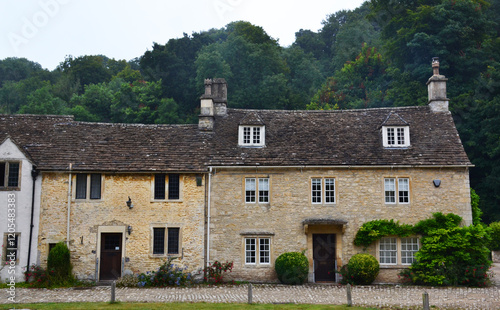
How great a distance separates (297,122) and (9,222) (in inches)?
661

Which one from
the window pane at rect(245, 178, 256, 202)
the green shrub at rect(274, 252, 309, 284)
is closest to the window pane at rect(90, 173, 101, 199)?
the window pane at rect(245, 178, 256, 202)

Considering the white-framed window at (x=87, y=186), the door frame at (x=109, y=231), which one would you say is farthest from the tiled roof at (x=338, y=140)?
the white-framed window at (x=87, y=186)

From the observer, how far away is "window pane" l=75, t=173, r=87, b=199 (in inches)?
990

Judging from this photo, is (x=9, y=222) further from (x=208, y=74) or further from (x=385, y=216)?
(x=208, y=74)

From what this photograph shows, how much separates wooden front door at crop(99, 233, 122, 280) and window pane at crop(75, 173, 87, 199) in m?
2.37

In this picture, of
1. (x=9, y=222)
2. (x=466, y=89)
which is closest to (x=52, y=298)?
(x=9, y=222)

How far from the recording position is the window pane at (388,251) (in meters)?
24.7

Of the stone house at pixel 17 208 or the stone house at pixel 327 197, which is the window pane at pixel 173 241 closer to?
the stone house at pixel 327 197

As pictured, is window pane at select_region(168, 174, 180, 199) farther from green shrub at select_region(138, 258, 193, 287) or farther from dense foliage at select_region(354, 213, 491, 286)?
dense foliage at select_region(354, 213, 491, 286)

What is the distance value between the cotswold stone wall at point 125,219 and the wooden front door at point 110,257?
362 millimetres

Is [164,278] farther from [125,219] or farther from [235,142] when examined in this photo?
[235,142]

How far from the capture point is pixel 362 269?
A: 23.5 meters

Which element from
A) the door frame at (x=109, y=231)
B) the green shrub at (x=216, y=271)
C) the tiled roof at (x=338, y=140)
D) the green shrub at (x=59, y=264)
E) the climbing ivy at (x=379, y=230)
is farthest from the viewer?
the tiled roof at (x=338, y=140)

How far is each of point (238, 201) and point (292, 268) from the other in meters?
4.56
